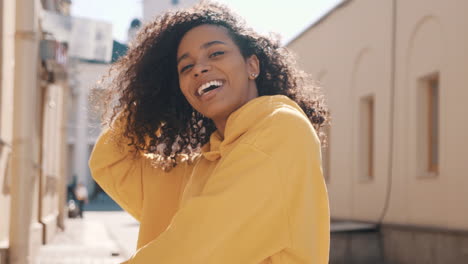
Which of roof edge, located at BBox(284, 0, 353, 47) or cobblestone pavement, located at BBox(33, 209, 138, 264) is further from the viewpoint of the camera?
roof edge, located at BBox(284, 0, 353, 47)

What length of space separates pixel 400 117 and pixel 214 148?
11.6 m

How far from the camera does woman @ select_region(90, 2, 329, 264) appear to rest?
62.2 inches

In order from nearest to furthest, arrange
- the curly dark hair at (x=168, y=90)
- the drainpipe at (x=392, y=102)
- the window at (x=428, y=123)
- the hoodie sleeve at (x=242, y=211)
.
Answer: the hoodie sleeve at (x=242, y=211)
the curly dark hair at (x=168, y=90)
the window at (x=428, y=123)
the drainpipe at (x=392, y=102)

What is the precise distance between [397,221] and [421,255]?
1.76m

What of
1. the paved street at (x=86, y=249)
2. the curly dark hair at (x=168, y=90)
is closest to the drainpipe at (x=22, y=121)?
the paved street at (x=86, y=249)

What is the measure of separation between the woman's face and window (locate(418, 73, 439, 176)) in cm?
1048

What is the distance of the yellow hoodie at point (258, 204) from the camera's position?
61.7 inches

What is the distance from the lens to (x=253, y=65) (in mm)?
2168

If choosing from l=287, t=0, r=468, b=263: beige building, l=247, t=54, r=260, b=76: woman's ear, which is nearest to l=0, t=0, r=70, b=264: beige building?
l=247, t=54, r=260, b=76: woman's ear

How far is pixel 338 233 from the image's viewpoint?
12.9 metres

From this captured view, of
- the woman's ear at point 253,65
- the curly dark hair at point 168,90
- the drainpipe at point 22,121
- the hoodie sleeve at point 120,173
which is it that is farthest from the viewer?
the drainpipe at point 22,121

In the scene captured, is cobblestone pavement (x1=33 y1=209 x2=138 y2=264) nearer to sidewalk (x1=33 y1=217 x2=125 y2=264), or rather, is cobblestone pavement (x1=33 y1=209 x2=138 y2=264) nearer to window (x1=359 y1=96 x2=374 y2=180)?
sidewalk (x1=33 y1=217 x2=125 y2=264)

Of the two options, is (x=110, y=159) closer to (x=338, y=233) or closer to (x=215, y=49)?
(x=215, y=49)

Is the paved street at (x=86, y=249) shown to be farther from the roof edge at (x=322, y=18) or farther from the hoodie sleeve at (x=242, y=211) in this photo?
the hoodie sleeve at (x=242, y=211)
